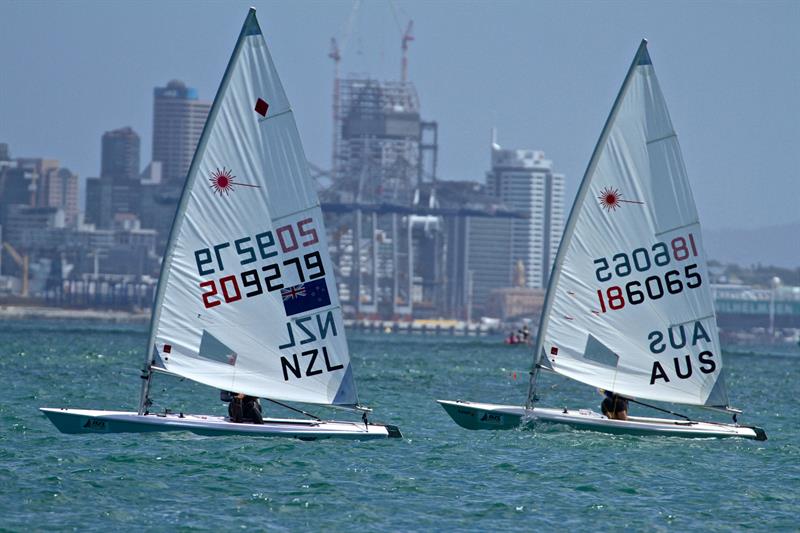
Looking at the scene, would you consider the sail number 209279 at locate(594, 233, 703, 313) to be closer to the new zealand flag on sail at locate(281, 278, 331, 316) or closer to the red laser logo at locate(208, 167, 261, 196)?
the new zealand flag on sail at locate(281, 278, 331, 316)

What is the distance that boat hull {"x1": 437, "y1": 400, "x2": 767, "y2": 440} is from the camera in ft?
109

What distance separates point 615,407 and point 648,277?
2564 mm

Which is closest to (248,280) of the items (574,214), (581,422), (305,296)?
(305,296)

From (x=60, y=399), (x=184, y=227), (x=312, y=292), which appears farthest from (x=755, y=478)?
(x=60, y=399)

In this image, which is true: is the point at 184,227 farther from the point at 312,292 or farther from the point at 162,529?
the point at 162,529

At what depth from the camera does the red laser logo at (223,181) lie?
29734 mm

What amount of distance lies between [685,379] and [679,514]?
9045 mm

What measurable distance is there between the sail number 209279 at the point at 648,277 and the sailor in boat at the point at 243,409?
24.0ft

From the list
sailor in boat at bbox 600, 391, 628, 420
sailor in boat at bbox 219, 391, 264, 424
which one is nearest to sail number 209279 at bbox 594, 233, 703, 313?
sailor in boat at bbox 600, 391, 628, 420

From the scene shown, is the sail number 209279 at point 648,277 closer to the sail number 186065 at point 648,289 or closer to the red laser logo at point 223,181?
the sail number 186065 at point 648,289

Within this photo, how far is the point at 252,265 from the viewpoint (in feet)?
98.5

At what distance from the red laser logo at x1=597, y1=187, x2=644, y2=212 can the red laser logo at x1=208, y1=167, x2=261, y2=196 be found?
7.69 m

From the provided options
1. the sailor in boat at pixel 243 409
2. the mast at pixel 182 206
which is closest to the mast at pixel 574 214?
the sailor in boat at pixel 243 409

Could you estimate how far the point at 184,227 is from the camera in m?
29.5
